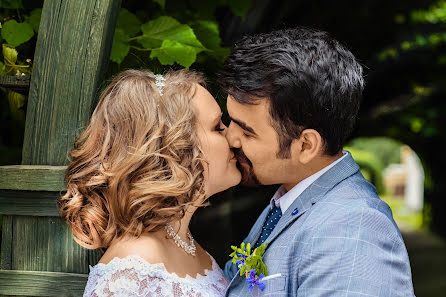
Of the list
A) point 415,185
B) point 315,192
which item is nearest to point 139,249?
point 315,192

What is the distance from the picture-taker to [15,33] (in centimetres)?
223

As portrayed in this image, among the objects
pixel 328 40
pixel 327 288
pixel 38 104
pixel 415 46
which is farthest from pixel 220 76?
pixel 415 46

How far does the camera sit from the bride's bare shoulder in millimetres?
1916

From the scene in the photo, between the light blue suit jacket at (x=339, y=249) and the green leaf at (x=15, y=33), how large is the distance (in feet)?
3.78

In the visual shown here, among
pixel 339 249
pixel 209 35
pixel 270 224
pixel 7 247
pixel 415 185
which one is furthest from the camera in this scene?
pixel 415 185

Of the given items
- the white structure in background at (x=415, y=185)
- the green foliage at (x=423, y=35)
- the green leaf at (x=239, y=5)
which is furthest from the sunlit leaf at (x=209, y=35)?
the white structure in background at (x=415, y=185)

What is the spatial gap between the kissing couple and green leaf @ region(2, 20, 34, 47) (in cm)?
42

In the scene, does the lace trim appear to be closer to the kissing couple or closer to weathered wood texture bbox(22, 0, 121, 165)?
the kissing couple

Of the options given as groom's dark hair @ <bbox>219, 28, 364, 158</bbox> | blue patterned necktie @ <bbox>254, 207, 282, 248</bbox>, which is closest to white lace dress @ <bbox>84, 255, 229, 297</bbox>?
blue patterned necktie @ <bbox>254, 207, 282, 248</bbox>

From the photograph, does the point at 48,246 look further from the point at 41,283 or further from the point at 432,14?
the point at 432,14

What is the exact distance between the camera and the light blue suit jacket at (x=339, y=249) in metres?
1.63

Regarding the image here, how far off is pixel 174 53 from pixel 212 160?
55cm

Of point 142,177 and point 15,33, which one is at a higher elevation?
point 15,33

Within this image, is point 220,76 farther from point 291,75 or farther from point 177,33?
point 177,33
